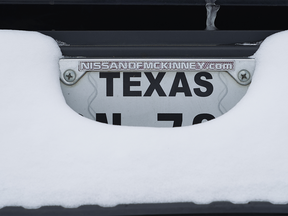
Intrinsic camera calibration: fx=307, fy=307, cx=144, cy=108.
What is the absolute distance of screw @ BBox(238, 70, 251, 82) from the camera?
1223mm

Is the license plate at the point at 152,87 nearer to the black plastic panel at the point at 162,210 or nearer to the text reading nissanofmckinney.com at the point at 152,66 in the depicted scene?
the text reading nissanofmckinney.com at the point at 152,66

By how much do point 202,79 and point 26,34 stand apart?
0.72 m

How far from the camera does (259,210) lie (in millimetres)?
912

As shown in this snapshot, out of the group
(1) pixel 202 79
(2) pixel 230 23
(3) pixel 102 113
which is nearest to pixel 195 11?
(2) pixel 230 23

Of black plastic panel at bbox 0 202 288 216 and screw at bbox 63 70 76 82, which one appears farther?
screw at bbox 63 70 76 82

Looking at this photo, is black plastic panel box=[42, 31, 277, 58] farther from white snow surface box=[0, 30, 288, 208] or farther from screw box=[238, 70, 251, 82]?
white snow surface box=[0, 30, 288, 208]

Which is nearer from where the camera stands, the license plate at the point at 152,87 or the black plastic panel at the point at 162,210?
the black plastic panel at the point at 162,210

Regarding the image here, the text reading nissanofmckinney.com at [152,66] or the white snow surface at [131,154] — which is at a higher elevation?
the text reading nissanofmckinney.com at [152,66]

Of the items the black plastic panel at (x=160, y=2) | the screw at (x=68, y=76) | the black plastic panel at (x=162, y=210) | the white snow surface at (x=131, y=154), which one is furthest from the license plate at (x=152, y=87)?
the black plastic panel at (x=162, y=210)

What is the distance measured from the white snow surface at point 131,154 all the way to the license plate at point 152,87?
104mm

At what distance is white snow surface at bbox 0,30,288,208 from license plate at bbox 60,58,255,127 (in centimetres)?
10

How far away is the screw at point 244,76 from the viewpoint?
4.01ft

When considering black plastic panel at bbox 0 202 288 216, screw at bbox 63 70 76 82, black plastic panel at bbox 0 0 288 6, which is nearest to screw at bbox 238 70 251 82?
black plastic panel at bbox 0 0 288 6

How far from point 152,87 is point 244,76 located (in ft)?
1.22
